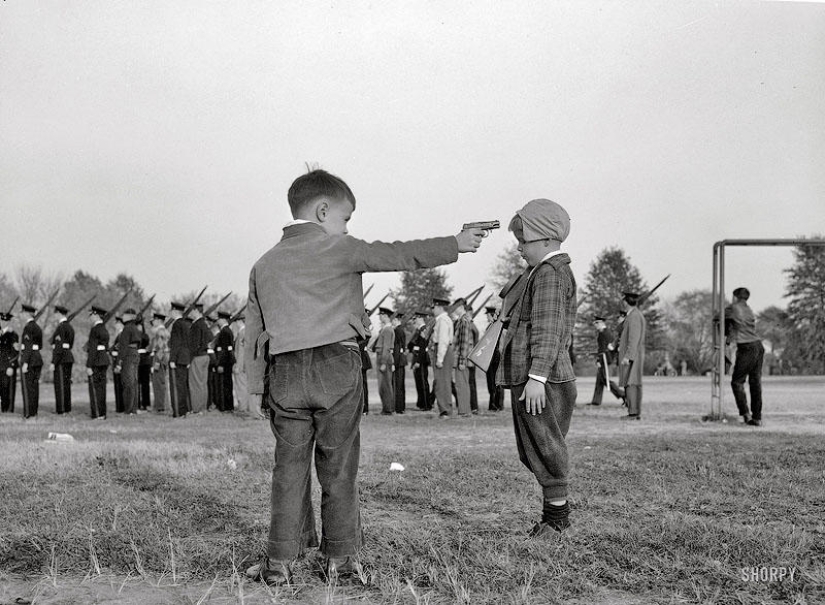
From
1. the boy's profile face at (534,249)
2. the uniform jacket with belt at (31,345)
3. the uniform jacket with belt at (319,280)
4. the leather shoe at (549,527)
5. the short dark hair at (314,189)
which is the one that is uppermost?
the short dark hair at (314,189)

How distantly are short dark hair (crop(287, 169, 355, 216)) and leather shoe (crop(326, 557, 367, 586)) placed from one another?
67.5 inches

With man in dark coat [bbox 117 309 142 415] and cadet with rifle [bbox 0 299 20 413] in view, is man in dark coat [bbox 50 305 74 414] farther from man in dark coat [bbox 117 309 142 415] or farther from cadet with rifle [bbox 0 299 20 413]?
cadet with rifle [bbox 0 299 20 413]

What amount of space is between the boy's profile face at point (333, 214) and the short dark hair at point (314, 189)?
3 cm

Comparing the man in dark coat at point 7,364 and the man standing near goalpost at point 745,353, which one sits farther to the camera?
the man in dark coat at point 7,364

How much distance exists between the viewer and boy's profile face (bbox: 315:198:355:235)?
4.05 meters

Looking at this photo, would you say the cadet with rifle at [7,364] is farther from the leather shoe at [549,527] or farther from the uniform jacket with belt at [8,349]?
the leather shoe at [549,527]

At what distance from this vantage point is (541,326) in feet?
14.4

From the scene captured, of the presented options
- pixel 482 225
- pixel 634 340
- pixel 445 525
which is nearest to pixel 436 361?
pixel 634 340

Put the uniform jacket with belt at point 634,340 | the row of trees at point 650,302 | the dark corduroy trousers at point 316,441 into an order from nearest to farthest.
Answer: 1. the dark corduroy trousers at point 316,441
2. the uniform jacket with belt at point 634,340
3. the row of trees at point 650,302

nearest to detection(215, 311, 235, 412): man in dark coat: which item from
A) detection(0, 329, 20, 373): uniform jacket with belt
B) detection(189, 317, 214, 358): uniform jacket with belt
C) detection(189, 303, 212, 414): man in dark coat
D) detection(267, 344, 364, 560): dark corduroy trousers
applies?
detection(189, 303, 212, 414): man in dark coat

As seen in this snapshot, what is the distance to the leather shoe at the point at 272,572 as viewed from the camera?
3.65m

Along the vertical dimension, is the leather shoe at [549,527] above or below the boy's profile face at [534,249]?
below

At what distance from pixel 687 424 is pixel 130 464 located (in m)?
8.47
